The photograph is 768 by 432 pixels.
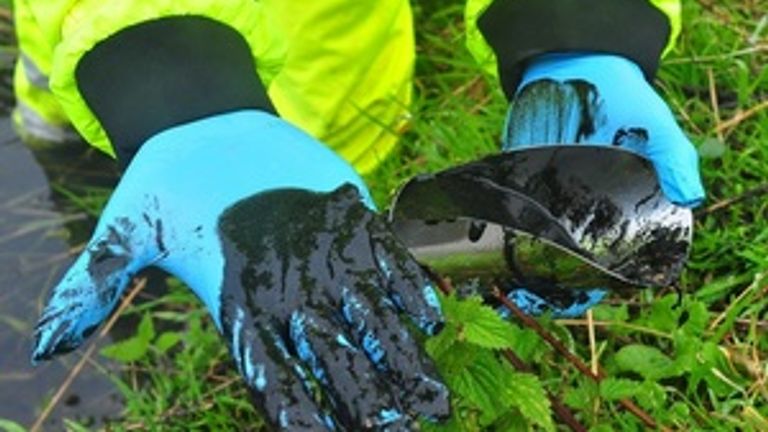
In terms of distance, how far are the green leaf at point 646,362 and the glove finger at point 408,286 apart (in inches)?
19.3

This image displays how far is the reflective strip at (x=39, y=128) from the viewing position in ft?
7.72

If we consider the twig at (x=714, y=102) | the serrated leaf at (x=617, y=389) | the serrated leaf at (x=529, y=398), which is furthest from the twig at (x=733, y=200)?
the serrated leaf at (x=529, y=398)

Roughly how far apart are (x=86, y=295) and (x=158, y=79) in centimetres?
36

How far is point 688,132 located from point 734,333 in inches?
15.7

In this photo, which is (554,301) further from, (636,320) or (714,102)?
(714,102)

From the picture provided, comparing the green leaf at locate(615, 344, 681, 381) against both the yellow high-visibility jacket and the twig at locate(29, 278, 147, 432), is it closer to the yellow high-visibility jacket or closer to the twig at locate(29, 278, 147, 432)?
the yellow high-visibility jacket

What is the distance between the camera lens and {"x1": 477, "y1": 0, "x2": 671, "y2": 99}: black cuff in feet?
5.55

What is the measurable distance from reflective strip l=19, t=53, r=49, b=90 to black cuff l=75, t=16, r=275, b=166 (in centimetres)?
74

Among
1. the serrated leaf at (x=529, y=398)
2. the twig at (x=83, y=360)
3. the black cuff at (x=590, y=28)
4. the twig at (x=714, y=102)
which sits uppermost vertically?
the black cuff at (x=590, y=28)

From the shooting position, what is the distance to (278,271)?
1296 mm

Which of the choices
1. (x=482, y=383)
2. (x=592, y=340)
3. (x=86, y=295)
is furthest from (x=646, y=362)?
(x=86, y=295)

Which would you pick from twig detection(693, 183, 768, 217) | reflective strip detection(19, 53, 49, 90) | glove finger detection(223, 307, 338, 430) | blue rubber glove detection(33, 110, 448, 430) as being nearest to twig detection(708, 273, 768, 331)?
twig detection(693, 183, 768, 217)

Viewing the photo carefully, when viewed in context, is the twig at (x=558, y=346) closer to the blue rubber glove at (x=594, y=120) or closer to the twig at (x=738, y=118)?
the blue rubber glove at (x=594, y=120)

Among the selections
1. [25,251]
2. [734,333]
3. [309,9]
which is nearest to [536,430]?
[734,333]
